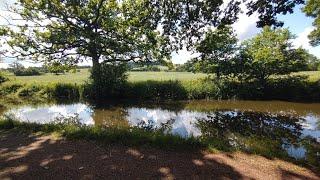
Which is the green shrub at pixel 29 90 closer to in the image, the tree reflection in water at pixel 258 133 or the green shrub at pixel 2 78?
the green shrub at pixel 2 78

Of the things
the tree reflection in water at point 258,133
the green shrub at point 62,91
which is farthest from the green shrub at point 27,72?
the tree reflection in water at point 258,133

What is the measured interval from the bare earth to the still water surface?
2189 millimetres

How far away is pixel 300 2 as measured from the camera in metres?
11.7

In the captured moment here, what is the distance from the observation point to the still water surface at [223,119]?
12.2 meters

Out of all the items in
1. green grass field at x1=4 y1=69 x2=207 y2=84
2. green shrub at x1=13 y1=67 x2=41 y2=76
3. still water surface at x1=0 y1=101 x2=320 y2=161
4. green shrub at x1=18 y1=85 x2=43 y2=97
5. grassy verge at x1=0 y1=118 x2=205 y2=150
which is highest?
green shrub at x1=13 y1=67 x2=41 y2=76

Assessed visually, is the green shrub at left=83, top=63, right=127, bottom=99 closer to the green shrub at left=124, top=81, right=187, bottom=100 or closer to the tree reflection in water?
the green shrub at left=124, top=81, right=187, bottom=100

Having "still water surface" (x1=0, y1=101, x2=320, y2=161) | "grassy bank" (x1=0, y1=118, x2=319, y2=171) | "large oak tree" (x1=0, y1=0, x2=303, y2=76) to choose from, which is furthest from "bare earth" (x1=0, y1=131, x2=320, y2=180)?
"large oak tree" (x1=0, y1=0, x2=303, y2=76)

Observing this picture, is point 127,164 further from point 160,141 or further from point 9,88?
point 9,88

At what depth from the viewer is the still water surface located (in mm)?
12156

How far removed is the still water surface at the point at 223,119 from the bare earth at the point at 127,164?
219 cm

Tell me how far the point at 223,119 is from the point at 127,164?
10.6 meters

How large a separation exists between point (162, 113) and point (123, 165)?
12.4 meters

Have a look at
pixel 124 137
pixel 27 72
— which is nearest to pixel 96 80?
pixel 124 137

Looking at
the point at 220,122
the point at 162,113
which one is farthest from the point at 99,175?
the point at 162,113
